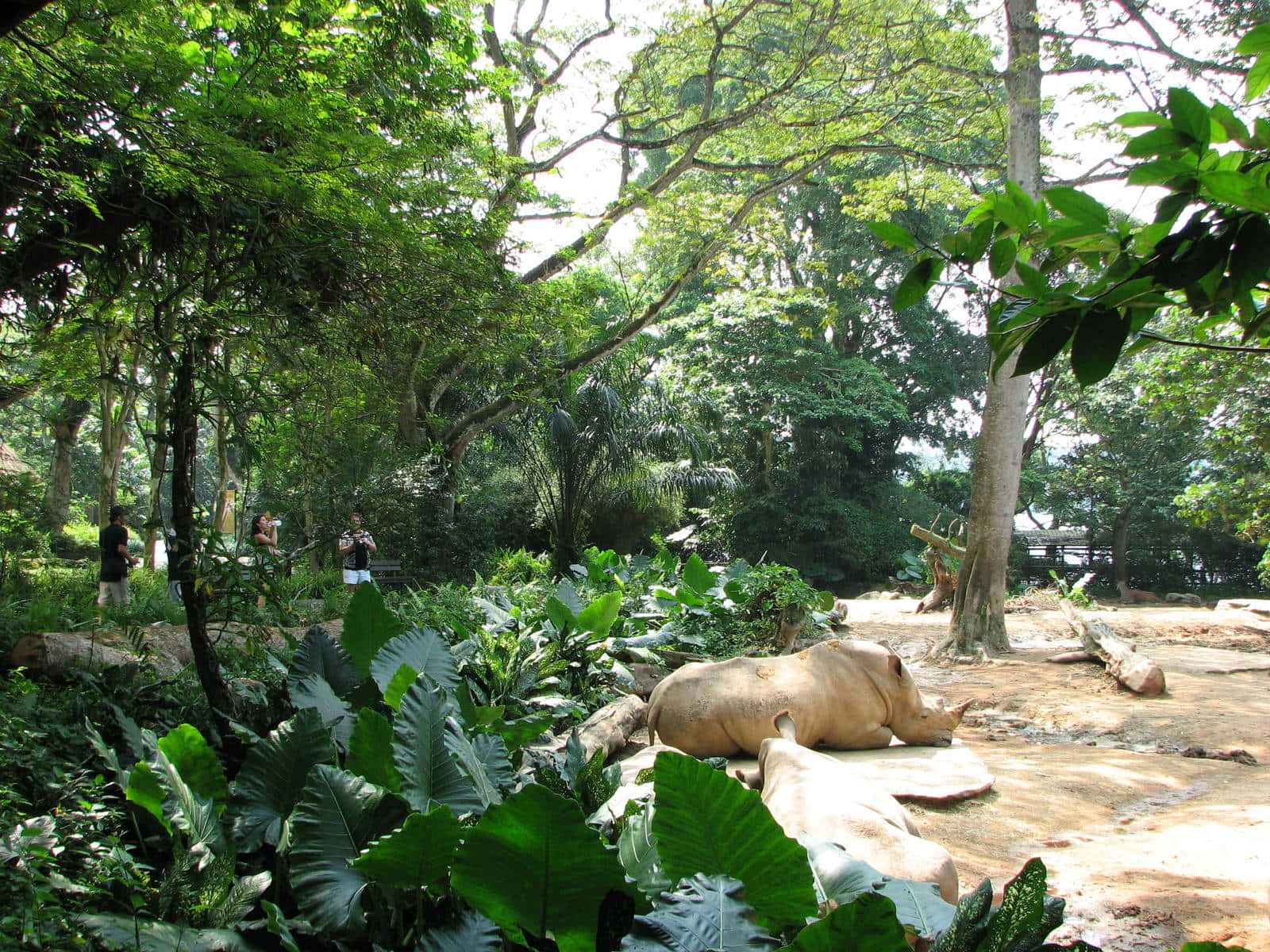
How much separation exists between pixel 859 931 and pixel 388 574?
433 inches

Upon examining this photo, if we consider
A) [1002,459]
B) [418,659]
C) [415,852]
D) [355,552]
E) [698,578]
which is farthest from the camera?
[355,552]

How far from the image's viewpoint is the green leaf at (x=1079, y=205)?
1004 millimetres

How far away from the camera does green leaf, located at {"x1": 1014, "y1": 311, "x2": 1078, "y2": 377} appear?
1.00 m

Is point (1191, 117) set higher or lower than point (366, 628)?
higher

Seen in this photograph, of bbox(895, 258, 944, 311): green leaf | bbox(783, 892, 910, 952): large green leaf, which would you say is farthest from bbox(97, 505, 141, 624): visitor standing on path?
bbox(895, 258, 944, 311): green leaf

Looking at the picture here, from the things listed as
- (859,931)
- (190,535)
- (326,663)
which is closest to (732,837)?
(859,931)

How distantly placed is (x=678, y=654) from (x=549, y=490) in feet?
25.9

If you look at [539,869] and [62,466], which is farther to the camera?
[62,466]

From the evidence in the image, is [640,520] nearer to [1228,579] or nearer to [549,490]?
[549,490]

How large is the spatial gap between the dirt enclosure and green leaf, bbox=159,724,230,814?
2.63 meters

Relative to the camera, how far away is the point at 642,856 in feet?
7.24

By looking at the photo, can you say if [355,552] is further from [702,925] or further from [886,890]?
[702,925]

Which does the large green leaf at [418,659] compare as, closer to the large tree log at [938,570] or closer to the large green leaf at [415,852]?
the large green leaf at [415,852]

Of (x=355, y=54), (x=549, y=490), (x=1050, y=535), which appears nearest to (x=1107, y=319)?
(x=355, y=54)
